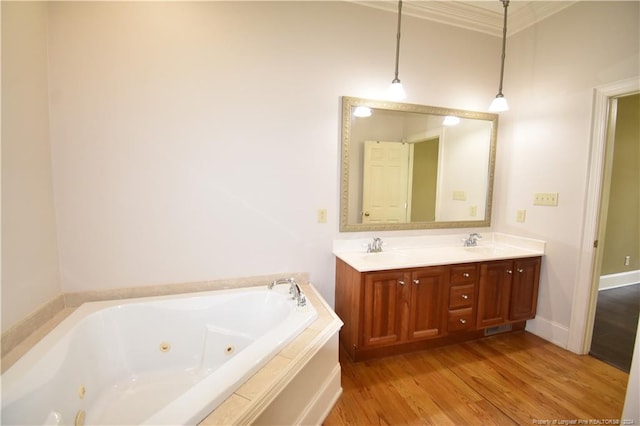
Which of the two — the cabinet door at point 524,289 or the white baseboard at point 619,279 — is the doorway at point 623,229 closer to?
the white baseboard at point 619,279

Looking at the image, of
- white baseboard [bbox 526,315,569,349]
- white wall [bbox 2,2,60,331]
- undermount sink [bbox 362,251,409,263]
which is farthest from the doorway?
white wall [bbox 2,2,60,331]

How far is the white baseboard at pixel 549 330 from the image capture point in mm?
2207

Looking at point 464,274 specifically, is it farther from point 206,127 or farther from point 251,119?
point 206,127

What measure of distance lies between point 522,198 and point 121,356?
3.27 metres

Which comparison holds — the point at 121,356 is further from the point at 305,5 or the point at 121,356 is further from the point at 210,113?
the point at 305,5

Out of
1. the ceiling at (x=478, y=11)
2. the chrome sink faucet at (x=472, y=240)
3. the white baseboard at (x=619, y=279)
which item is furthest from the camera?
the white baseboard at (x=619, y=279)

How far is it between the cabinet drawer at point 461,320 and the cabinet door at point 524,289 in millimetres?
418

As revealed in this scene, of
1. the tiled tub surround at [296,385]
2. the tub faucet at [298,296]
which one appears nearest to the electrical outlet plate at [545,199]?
the tiled tub surround at [296,385]

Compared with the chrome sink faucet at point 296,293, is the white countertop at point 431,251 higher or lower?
higher

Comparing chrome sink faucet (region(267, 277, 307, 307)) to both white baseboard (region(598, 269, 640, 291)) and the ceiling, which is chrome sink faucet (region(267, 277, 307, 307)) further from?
white baseboard (region(598, 269, 640, 291))

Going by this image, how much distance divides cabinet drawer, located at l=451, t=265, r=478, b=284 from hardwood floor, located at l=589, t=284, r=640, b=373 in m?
1.08

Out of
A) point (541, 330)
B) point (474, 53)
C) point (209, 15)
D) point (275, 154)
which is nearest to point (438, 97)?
point (474, 53)

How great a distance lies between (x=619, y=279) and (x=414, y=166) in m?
3.50

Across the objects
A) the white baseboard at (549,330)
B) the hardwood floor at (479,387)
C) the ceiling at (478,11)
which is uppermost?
the ceiling at (478,11)
